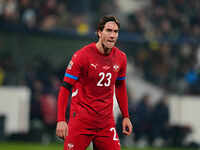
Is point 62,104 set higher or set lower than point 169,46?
lower

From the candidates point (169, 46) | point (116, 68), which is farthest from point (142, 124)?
point (116, 68)

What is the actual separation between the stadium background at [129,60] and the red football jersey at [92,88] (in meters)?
7.93

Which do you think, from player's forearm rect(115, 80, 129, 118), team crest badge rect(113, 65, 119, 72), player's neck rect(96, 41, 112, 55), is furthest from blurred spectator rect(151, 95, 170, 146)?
player's neck rect(96, 41, 112, 55)

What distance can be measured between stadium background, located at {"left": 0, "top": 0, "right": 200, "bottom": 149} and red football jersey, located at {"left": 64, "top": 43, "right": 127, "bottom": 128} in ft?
26.0

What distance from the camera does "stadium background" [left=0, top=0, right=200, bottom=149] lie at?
15531mm

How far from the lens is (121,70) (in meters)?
6.46

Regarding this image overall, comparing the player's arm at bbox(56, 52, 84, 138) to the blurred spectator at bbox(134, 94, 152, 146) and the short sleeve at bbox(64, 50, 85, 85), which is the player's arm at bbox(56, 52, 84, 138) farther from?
the blurred spectator at bbox(134, 94, 152, 146)

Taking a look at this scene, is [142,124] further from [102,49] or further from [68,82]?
[68,82]

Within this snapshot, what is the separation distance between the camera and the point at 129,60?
1755cm

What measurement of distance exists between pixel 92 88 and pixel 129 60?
11476 mm

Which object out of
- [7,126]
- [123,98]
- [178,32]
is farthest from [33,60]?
[123,98]

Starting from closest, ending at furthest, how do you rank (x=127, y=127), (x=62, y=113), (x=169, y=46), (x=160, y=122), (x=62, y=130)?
1. (x=62, y=130)
2. (x=62, y=113)
3. (x=127, y=127)
4. (x=160, y=122)
5. (x=169, y=46)

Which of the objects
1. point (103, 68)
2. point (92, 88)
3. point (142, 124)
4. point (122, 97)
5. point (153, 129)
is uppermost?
point (103, 68)

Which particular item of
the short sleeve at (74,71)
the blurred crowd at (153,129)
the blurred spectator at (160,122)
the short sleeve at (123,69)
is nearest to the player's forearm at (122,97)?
the short sleeve at (123,69)
